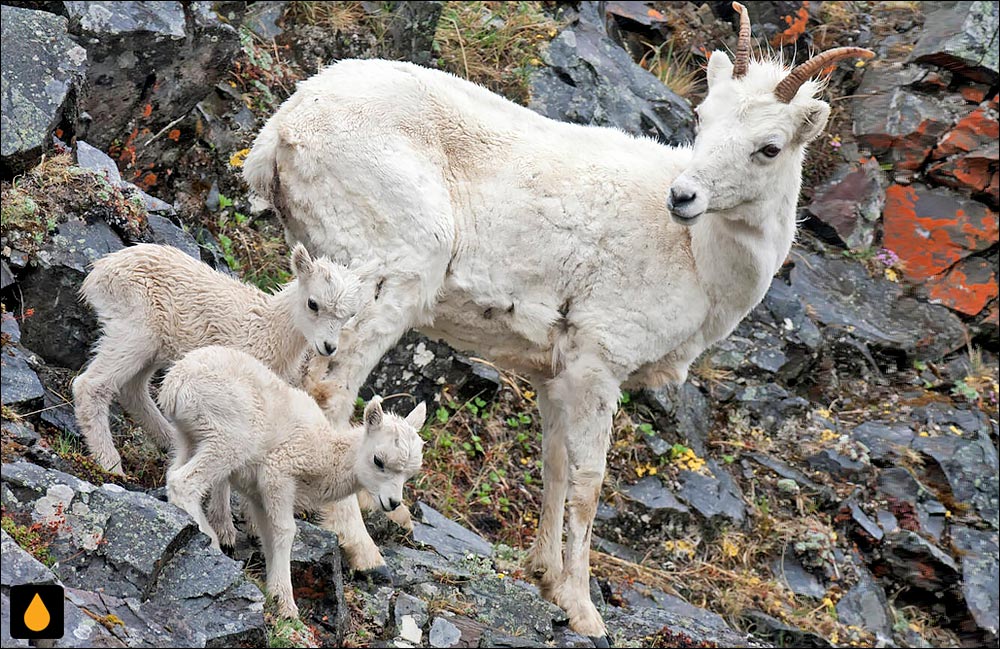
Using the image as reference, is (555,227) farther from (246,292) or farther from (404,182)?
(246,292)

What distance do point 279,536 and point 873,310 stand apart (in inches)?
340

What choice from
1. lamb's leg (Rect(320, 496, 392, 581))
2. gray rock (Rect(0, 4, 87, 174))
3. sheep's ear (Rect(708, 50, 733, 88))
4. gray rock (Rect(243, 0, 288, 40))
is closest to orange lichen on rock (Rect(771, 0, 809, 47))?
gray rock (Rect(243, 0, 288, 40))

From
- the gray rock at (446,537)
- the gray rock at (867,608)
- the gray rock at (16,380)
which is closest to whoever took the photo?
the gray rock at (16,380)

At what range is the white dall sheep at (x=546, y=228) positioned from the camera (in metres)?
6.77

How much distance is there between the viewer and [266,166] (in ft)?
23.0

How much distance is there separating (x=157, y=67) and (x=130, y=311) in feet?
9.06

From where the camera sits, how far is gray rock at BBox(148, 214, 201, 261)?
7.35 meters

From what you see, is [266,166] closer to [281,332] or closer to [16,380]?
[281,332]

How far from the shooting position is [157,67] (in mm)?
8172

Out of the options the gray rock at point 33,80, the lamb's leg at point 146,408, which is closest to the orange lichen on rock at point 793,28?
the gray rock at point 33,80

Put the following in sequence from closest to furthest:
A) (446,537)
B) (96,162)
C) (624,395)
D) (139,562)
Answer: (139,562)
(96,162)
(446,537)
(624,395)

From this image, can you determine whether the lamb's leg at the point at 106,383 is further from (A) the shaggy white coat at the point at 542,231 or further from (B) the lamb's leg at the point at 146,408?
(A) the shaggy white coat at the point at 542,231

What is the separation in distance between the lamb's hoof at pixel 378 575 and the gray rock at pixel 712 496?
3.98 metres

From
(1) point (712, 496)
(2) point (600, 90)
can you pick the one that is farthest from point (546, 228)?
(2) point (600, 90)
